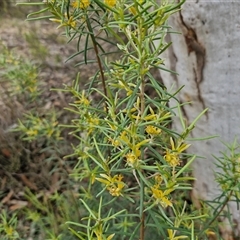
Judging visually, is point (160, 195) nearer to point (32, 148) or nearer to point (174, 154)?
point (174, 154)

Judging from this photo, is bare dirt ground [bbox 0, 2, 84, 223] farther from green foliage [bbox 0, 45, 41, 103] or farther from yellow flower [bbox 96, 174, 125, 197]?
yellow flower [bbox 96, 174, 125, 197]

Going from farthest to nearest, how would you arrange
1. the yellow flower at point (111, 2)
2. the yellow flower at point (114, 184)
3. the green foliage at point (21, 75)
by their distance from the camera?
the green foliage at point (21, 75) < the yellow flower at point (114, 184) < the yellow flower at point (111, 2)

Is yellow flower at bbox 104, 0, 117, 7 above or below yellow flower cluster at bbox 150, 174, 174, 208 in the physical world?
above

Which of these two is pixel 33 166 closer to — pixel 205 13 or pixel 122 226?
pixel 122 226

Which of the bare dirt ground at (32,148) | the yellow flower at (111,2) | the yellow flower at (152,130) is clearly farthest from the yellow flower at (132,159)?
the bare dirt ground at (32,148)

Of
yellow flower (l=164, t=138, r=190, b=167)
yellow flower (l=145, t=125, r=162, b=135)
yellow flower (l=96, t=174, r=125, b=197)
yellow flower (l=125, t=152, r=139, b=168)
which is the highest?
yellow flower (l=145, t=125, r=162, b=135)

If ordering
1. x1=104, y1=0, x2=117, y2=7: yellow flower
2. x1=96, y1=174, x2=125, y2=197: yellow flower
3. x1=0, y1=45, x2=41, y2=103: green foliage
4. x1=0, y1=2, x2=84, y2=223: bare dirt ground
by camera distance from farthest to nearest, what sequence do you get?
x1=0, y1=2, x2=84, y2=223: bare dirt ground
x1=0, y1=45, x2=41, y2=103: green foliage
x1=96, y1=174, x2=125, y2=197: yellow flower
x1=104, y1=0, x2=117, y2=7: yellow flower

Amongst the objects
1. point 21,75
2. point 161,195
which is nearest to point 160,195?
point 161,195

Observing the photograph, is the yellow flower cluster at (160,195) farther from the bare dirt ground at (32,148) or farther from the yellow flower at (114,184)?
the bare dirt ground at (32,148)

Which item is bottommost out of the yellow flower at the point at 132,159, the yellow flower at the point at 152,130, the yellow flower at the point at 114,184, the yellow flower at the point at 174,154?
the yellow flower at the point at 114,184

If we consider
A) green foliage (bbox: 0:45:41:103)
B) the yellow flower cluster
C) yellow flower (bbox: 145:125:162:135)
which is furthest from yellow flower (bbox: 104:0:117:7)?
green foliage (bbox: 0:45:41:103)

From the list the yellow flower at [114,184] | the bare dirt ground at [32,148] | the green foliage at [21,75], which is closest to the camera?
the yellow flower at [114,184]

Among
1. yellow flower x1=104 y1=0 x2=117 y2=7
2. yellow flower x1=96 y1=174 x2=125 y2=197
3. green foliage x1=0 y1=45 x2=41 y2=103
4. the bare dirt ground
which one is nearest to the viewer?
yellow flower x1=104 y1=0 x2=117 y2=7

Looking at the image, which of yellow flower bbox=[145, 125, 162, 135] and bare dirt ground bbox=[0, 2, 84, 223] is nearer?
yellow flower bbox=[145, 125, 162, 135]
